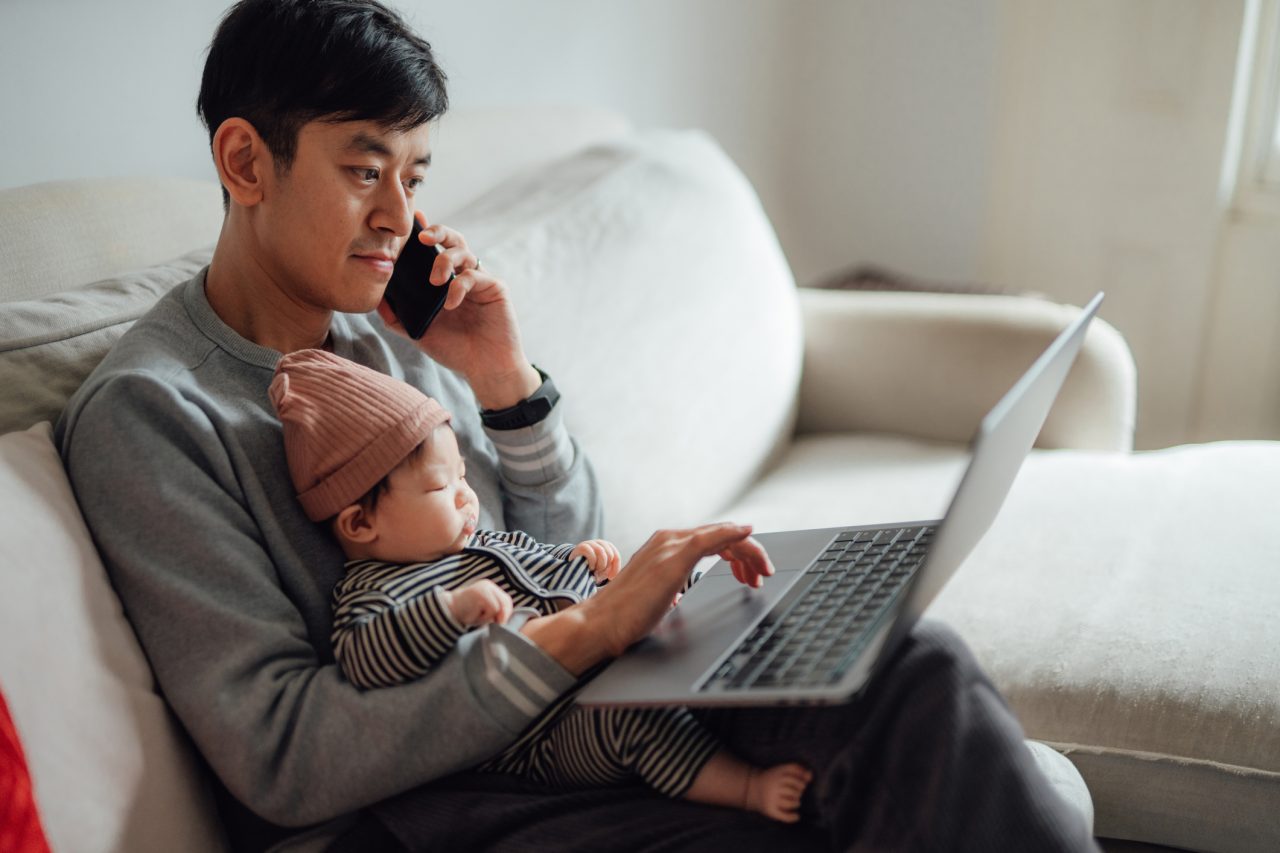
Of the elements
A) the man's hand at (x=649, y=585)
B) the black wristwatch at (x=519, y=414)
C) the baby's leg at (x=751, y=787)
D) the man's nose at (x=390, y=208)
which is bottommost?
the baby's leg at (x=751, y=787)

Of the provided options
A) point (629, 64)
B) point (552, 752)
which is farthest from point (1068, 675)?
point (629, 64)

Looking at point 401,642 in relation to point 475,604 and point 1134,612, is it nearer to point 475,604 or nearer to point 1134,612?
point 475,604

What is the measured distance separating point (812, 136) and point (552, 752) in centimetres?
249

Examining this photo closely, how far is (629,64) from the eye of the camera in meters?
2.55

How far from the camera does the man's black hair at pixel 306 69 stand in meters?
1.05

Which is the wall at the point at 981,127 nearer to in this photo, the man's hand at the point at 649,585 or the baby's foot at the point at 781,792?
the man's hand at the point at 649,585

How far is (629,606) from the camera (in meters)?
0.99

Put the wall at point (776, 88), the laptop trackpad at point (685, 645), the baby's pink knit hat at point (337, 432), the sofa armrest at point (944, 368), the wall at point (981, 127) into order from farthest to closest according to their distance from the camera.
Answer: the wall at point (981, 127) → the sofa armrest at point (944, 368) → the wall at point (776, 88) → the baby's pink knit hat at point (337, 432) → the laptop trackpad at point (685, 645)

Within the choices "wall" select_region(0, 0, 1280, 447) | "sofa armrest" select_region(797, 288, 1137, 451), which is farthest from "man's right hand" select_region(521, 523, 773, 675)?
"wall" select_region(0, 0, 1280, 447)

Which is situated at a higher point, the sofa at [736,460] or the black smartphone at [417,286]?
the black smartphone at [417,286]

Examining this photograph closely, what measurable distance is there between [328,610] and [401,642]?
13 centimetres

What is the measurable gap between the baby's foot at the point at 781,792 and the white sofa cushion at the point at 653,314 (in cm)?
61

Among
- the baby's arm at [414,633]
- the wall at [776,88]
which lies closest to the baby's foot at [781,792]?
the baby's arm at [414,633]

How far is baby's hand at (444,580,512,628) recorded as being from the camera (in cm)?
94
